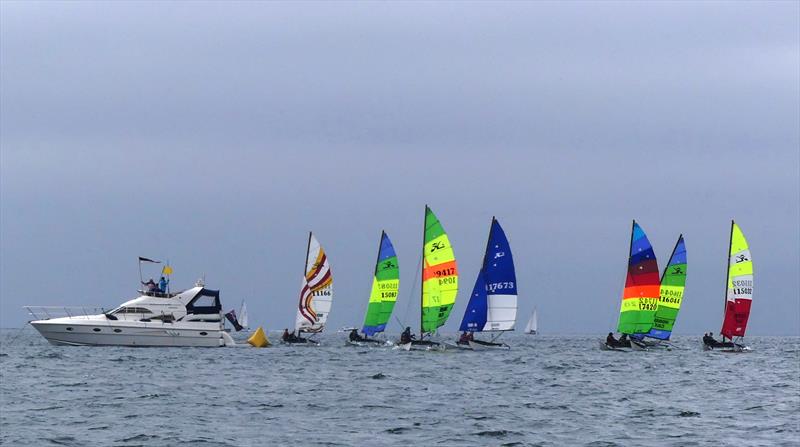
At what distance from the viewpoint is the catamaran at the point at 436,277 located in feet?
266

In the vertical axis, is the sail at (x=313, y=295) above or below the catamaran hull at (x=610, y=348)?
above

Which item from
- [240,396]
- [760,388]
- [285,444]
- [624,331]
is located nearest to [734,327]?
[624,331]

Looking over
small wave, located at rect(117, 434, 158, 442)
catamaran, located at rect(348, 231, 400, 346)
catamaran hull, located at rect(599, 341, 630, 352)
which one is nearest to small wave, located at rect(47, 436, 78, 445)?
small wave, located at rect(117, 434, 158, 442)

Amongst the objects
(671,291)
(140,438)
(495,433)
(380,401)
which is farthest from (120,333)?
(495,433)

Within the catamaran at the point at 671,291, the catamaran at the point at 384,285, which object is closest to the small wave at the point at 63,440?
the catamaran at the point at 384,285

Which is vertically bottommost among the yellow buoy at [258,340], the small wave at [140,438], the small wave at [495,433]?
the small wave at [140,438]

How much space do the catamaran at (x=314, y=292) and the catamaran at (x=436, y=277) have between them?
13.1 m

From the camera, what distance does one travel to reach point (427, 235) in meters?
81.4

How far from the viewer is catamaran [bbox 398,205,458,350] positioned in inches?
3187

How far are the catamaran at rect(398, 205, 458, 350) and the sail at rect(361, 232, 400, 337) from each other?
9.49m

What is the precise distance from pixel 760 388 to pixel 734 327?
121ft

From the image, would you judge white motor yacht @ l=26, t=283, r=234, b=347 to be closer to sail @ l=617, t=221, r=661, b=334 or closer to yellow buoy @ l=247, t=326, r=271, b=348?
yellow buoy @ l=247, t=326, r=271, b=348

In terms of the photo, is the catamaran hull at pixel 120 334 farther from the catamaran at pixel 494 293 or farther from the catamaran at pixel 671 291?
the catamaran at pixel 671 291

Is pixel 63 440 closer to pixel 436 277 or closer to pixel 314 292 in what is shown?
pixel 436 277
